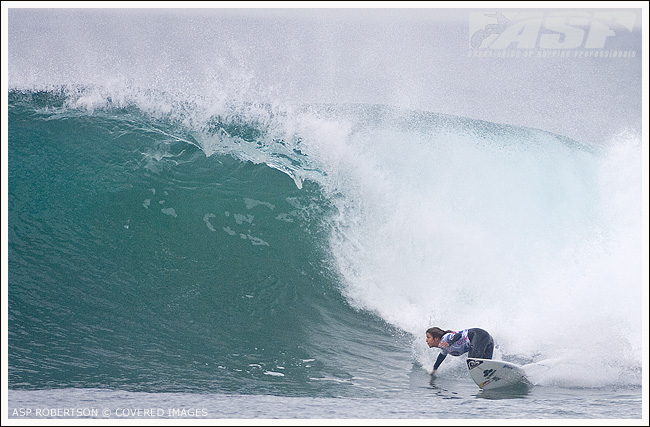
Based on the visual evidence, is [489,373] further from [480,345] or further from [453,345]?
[453,345]

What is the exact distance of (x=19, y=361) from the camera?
4652 mm

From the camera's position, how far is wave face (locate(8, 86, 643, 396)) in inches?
197

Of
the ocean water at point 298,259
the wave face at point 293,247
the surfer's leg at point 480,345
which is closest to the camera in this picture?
the ocean water at point 298,259

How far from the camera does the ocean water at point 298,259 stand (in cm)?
450

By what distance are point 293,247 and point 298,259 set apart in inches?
7.8

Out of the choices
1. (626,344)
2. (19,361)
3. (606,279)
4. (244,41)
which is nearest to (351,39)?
(244,41)

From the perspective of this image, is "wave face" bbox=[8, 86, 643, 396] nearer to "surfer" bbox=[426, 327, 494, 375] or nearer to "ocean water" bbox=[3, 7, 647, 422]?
"ocean water" bbox=[3, 7, 647, 422]

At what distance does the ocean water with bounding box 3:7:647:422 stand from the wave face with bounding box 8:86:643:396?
25 mm

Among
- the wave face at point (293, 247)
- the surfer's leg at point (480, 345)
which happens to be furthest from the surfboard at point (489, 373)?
the wave face at point (293, 247)

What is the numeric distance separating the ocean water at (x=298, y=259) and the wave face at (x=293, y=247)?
0.03 m

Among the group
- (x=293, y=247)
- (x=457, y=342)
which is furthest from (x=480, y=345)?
(x=293, y=247)

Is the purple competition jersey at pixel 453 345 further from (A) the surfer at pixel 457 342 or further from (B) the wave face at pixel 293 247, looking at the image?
(B) the wave face at pixel 293 247

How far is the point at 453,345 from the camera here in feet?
16.0

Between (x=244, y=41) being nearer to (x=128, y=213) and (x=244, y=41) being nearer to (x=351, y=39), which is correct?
(x=351, y=39)
